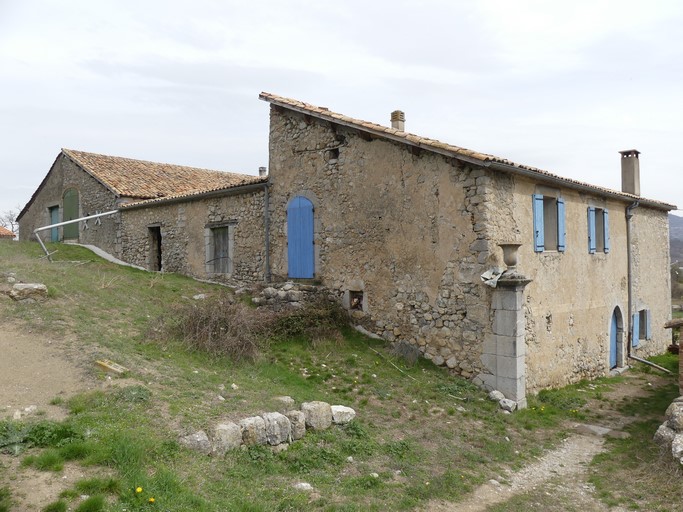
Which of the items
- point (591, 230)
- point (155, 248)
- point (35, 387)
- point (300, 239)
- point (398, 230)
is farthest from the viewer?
point (155, 248)

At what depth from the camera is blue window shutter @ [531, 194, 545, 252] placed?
10102mm

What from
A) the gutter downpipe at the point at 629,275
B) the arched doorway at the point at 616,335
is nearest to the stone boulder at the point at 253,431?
the arched doorway at the point at 616,335

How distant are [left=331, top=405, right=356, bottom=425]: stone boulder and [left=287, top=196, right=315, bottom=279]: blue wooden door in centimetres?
541

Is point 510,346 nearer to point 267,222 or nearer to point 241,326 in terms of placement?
point 241,326

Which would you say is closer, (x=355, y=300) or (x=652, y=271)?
(x=355, y=300)

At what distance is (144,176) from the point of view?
20.7 meters

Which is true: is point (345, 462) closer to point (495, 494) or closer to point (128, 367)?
point (495, 494)

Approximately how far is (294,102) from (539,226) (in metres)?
6.53

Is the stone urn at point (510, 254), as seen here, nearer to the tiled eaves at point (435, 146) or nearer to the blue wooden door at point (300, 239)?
the tiled eaves at point (435, 146)

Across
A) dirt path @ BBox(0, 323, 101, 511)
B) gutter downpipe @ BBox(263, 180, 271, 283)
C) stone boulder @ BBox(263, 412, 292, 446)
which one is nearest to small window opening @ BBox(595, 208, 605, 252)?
gutter downpipe @ BBox(263, 180, 271, 283)

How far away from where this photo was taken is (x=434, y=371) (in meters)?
9.59

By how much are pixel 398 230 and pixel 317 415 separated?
4.88 m

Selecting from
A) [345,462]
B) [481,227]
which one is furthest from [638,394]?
[345,462]

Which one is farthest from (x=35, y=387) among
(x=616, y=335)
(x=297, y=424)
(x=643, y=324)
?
(x=643, y=324)
